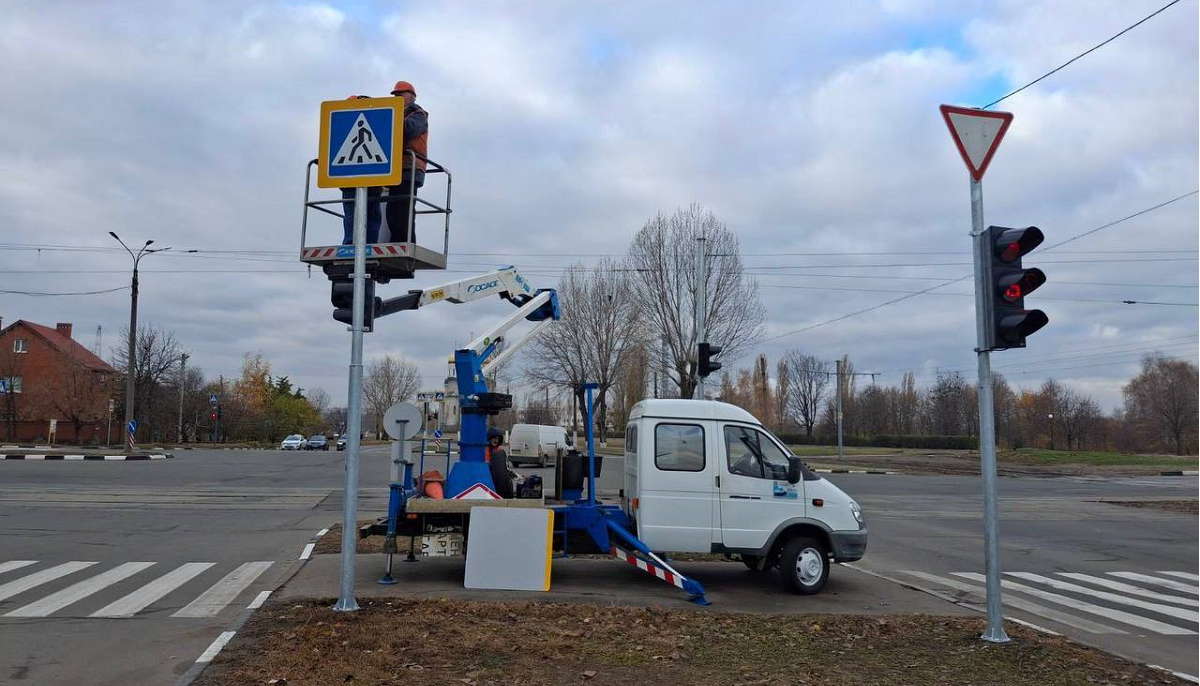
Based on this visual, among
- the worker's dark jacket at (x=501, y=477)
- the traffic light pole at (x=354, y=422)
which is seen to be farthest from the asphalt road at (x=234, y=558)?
the worker's dark jacket at (x=501, y=477)

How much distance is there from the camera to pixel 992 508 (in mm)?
7352

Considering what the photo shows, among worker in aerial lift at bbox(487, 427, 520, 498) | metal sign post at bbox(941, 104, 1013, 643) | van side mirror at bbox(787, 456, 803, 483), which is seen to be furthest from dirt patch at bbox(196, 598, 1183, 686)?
worker in aerial lift at bbox(487, 427, 520, 498)

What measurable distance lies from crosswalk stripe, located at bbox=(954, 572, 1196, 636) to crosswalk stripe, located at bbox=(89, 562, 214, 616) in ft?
32.9

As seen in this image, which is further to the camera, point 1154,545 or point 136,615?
point 1154,545

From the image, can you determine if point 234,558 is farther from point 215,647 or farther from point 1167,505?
point 1167,505

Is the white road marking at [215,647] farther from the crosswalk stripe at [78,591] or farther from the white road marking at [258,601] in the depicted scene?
the crosswalk stripe at [78,591]

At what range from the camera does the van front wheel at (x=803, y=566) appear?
9789 mm

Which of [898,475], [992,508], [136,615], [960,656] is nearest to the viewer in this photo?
[960,656]

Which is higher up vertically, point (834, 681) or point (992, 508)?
point (992, 508)

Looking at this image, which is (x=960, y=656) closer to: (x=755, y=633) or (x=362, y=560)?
(x=755, y=633)

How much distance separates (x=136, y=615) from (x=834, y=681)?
21.1ft

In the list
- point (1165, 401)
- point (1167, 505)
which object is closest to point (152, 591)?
point (1167, 505)

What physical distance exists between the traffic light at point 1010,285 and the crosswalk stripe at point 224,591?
7700 millimetres

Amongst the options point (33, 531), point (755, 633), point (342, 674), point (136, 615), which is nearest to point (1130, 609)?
point (755, 633)
